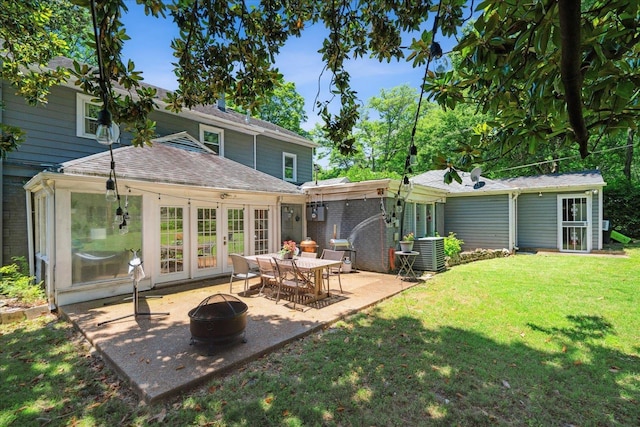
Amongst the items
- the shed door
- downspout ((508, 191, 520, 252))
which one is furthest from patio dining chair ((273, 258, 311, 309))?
the shed door

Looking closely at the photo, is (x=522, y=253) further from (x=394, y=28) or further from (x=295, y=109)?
(x=295, y=109)

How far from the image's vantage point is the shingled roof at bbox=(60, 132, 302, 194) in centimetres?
694

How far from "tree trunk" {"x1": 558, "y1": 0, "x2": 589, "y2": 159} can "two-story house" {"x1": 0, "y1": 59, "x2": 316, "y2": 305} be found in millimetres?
5712

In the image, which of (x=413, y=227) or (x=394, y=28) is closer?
(x=394, y=28)

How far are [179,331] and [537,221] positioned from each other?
16.0 m

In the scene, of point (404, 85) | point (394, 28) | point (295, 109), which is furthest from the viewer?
point (404, 85)

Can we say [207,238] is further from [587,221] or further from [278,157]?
[587,221]

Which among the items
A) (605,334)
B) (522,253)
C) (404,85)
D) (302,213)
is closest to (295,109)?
(404,85)

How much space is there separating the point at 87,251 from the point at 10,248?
361 cm

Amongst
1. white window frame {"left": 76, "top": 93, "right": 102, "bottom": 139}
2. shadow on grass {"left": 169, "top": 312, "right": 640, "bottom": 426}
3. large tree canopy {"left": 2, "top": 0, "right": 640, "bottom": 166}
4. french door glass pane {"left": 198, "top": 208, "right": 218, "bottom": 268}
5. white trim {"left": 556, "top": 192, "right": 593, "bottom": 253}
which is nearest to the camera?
large tree canopy {"left": 2, "top": 0, "right": 640, "bottom": 166}

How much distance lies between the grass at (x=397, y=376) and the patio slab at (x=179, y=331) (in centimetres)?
17

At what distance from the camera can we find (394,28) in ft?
13.9

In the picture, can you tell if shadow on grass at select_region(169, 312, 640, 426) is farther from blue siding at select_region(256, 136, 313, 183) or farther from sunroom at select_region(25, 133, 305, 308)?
blue siding at select_region(256, 136, 313, 183)

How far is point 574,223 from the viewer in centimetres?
1319
